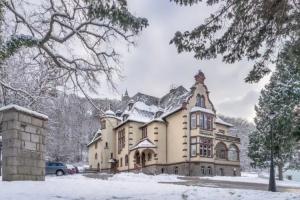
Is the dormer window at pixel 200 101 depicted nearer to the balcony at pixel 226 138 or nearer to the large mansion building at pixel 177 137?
the large mansion building at pixel 177 137

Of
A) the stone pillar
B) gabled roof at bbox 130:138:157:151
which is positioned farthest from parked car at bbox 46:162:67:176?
the stone pillar

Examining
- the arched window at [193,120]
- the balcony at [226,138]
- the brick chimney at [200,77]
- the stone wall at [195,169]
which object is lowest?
the stone wall at [195,169]

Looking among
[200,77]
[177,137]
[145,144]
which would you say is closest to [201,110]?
[177,137]

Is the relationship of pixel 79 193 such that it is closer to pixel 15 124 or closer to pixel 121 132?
pixel 15 124

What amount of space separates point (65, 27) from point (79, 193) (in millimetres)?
6960

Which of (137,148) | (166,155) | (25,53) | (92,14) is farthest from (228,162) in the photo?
(92,14)

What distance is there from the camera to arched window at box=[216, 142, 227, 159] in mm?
47428

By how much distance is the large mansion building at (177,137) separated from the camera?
4503 cm

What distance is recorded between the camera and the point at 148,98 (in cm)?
5531

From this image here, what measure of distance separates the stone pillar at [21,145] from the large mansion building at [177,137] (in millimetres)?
27939

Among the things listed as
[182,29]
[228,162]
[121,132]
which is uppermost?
[182,29]

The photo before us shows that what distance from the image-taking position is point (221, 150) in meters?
47.9

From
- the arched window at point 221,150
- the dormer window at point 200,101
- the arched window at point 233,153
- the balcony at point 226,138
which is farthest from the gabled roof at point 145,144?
the arched window at point 233,153

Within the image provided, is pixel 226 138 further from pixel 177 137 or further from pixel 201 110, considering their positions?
pixel 177 137
